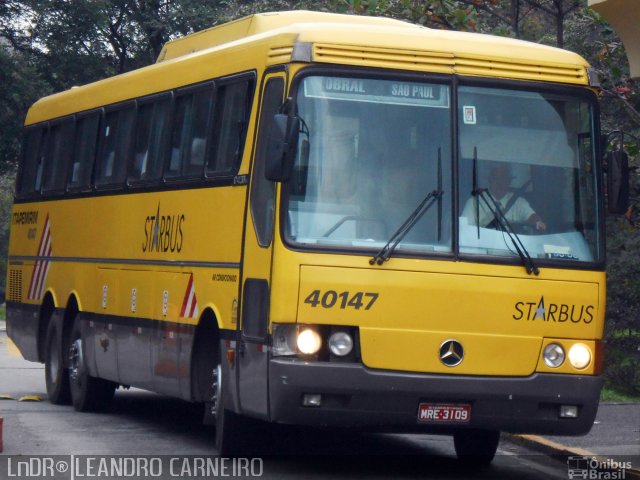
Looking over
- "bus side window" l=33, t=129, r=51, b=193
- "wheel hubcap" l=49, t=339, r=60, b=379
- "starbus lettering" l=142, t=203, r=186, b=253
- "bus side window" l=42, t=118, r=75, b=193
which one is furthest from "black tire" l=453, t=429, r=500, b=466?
"bus side window" l=33, t=129, r=51, b=193

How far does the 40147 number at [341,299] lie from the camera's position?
9484 millimetres

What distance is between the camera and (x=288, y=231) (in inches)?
378

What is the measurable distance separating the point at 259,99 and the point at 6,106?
26.9 metres

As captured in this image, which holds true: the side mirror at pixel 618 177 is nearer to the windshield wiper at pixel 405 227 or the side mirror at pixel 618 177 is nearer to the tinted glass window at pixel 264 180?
the windshield wiper at pixel 405 227

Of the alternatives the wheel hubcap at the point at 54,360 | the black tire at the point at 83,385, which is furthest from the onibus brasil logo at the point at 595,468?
the wheel hubcap at the point at 54,360

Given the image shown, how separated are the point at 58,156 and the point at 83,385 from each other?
10.1 ft

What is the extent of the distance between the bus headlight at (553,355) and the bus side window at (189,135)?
3421 millimetres

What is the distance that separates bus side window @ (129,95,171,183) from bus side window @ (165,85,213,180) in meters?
0.28

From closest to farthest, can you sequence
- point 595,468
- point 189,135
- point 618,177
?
1. point 618,177
2. point 595,468
3. point 189,135

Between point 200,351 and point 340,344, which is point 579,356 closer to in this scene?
point 340,344

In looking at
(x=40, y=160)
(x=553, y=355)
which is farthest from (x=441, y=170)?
(x=40, y=160)

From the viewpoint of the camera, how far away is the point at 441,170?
9.87 metres

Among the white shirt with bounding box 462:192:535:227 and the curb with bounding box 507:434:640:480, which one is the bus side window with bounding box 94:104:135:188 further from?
the white shirt with bounding box 462:192:535:227

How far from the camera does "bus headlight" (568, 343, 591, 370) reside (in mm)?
9977
